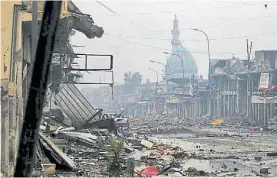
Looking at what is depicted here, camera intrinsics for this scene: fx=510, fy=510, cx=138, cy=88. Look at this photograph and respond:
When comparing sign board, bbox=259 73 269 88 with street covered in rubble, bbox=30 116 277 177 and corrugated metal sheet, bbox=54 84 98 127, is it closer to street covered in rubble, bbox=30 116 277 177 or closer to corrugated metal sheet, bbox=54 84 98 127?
corrugated metal sheet, bbox=54 84 98 127

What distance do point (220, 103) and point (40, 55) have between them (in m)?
61.8

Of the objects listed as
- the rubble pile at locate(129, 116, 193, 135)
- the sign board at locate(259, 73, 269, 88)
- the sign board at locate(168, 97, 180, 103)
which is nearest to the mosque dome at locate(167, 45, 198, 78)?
the sign board at locate(168, 97, 180, 103)

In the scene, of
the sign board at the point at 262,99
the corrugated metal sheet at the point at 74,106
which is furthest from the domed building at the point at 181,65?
the corrugated metal sheet at the point at 74,106

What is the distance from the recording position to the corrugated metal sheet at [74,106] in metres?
26.1

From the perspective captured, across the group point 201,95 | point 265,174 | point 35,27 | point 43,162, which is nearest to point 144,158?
point 265,174

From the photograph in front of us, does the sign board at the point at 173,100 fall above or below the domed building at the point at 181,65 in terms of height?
below

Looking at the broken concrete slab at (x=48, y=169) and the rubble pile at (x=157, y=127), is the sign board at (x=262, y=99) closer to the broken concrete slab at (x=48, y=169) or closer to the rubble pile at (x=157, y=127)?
the rubble pile at (x=157, y=127)

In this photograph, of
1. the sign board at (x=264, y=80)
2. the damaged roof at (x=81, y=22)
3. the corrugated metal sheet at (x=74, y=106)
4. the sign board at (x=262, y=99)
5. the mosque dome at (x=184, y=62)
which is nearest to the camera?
the damaged roof at (x=81, y=22)

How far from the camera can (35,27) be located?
9930 mm

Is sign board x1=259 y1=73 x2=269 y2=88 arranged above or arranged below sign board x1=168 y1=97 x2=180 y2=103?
above

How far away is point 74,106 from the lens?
89.9ft

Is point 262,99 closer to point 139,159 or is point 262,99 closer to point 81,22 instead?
point 139,159

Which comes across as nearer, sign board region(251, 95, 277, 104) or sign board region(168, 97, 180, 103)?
sign board region(251, 95, 277, 104)

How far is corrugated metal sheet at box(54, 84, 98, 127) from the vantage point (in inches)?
1027
